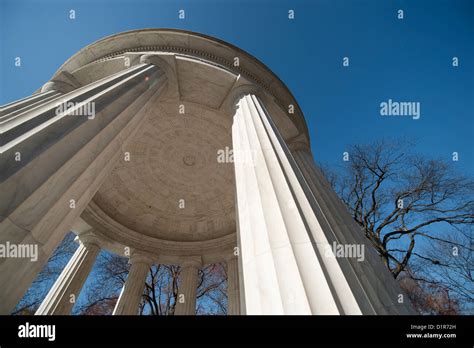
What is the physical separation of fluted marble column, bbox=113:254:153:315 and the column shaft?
12.4ft

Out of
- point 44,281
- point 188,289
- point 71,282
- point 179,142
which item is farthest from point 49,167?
point 44,281

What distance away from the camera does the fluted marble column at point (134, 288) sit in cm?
2238

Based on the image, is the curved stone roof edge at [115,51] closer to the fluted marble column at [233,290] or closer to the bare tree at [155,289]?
the fluted marble column at [233,290]

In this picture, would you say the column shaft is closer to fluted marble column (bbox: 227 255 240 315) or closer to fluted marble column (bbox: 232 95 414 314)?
fluted marble column (bbox: 227 255 240 315)

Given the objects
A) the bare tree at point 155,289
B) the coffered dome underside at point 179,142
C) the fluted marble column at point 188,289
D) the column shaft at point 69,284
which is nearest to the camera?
the coffered dome underside at point 179,142

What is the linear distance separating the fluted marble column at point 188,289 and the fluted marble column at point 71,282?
8.96 m

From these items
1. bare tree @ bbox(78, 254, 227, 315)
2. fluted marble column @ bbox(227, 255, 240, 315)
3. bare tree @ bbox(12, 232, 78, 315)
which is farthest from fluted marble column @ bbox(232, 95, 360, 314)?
bare tree @ bbox(12, 232, 78, 315)

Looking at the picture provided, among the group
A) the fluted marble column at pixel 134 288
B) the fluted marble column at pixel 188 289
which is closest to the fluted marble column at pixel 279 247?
the fluted marble column at pixel 188 289

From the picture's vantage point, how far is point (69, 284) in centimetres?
2081

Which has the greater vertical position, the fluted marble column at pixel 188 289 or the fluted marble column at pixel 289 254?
the fluted marble column at pixel 289 254

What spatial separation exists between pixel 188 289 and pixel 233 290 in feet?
16.4

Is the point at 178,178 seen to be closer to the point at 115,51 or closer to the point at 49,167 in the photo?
the point at 115,51

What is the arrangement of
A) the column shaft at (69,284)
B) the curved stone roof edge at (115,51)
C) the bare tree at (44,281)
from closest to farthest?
the curved stone roof edge at (115,51) → the column shaft at (69,284) → the bare tree at (44,281)

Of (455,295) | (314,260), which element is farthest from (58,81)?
(455,295)
